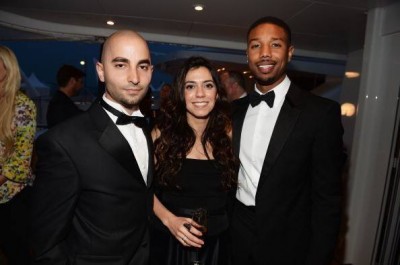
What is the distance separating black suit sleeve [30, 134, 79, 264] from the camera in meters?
1.22

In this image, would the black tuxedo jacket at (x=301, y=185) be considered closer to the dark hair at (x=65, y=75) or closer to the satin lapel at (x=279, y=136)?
the satin lapel at (x=279, y=136)

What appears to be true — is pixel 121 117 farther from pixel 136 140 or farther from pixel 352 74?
pixel 352 74

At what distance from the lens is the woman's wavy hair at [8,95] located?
1.97 metres

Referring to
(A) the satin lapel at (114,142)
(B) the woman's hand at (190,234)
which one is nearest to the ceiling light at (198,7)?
(A) the satin lapel at (114,142)

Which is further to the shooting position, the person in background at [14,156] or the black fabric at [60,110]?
the black fabric at [60,110]

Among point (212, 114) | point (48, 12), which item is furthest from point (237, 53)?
point (212, 114)

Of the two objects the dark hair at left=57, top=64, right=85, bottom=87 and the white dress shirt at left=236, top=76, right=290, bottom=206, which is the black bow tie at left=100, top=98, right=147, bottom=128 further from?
the dark hair at left=57, top=64, right=85, bottom=87

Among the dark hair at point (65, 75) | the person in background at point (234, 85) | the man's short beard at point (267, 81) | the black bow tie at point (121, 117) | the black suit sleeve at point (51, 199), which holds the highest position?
the person in background at point (234, 85)

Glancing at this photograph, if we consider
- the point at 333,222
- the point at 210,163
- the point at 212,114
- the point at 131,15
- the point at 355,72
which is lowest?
the point at 333,222

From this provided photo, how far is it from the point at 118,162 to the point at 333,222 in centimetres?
130

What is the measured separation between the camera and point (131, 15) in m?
4.61

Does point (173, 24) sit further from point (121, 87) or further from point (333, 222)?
point (333, 222)

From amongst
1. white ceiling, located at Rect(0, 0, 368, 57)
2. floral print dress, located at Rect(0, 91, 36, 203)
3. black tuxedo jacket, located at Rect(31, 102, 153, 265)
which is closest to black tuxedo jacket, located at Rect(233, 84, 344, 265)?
black tuxedo jacket, located at Rect(31, 102, 153, 265)

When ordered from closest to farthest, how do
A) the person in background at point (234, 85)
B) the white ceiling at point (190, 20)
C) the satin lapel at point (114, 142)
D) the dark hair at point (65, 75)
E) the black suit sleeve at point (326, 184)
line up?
1. the satin lapel at point (114, 142)
2. the black suit sleeve at point (326, 184)
3. the white ceiling at point (190, 20)
4. the dark hair at point (65, 75)
5. the person in background at point (234, 85)
